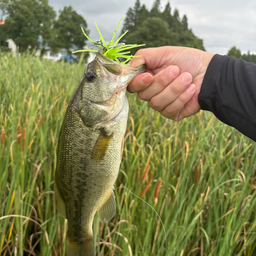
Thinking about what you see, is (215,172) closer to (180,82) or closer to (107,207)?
(180,82)

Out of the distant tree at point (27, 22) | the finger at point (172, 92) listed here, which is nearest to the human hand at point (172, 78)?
the finger at point (172, 92)

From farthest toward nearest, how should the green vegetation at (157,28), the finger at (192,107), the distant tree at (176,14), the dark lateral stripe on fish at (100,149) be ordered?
the distant tree at (176,14)
the green vegetation at (157,28)
the finger at (192,107)
the dark lateral stripe on fish at (100,149)

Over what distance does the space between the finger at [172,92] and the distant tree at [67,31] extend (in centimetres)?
5935

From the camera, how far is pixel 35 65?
543 cm

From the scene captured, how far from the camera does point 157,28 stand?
197 ft

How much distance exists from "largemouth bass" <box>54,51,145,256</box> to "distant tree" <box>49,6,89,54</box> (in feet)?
196

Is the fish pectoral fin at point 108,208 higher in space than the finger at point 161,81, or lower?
lower

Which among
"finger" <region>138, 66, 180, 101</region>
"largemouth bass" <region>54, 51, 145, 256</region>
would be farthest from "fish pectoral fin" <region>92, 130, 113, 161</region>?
"finger" <region>138, 66, 180, 101</region>

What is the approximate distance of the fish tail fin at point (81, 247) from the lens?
1.42 m

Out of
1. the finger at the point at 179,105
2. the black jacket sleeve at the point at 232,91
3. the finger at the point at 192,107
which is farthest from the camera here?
the finger at the point at 192,107

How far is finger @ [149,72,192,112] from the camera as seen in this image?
1683mm

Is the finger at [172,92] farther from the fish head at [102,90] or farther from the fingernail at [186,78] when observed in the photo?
the fish head at [102,90]

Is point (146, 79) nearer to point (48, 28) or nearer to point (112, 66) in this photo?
point (112, 66)

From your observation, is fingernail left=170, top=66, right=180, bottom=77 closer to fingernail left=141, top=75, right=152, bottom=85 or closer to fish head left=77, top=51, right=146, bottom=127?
fingernail left=141, top=75, right=152, bottom=85
